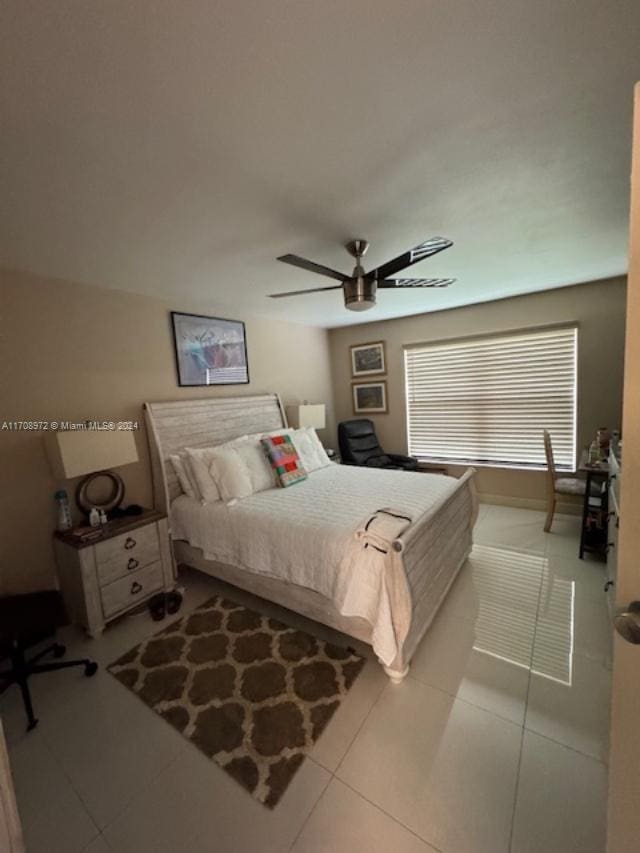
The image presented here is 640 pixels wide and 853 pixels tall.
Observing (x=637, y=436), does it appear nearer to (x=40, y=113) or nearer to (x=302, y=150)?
(x=302, y=150)

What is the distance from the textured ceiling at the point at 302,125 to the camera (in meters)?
0.81

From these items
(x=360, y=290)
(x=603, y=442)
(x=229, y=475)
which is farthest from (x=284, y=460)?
(x=603, y=442)

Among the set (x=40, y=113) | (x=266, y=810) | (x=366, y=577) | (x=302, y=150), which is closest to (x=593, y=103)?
(x=302, y=150)

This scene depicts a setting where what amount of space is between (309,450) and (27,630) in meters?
2.43

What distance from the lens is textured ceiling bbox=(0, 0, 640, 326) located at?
2.64ft

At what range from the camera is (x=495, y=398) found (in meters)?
3.87

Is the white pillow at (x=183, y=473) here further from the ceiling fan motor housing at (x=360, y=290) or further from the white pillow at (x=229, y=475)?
the ceiling fan motor housing at (x=360, y=290)

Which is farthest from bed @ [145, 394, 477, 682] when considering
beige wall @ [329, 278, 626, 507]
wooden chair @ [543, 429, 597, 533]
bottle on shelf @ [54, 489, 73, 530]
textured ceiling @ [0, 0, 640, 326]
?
textured ceiling @ [0, 0, 640, 326]

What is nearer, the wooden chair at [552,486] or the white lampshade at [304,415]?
the wooden chair at [552,486]

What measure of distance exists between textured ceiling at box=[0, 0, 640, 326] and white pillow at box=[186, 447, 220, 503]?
56.9 inches

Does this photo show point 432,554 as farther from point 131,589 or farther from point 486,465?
point 486,465

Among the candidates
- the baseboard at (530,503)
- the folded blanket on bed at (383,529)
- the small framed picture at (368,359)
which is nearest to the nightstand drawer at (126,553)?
the folded blanket on bed at (383,529)

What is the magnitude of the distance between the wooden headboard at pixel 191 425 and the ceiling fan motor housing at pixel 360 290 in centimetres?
179

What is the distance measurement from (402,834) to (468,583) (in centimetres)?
160
